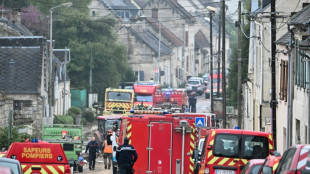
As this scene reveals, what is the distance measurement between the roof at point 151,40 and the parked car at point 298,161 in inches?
3263

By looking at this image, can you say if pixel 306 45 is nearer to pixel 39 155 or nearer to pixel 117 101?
pixel 39 155

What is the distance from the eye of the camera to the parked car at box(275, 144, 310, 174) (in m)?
13.7

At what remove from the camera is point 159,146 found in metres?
25.3

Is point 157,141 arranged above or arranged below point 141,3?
below

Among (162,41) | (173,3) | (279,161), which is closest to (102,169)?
(279,161)

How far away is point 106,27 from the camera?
81.2 meters

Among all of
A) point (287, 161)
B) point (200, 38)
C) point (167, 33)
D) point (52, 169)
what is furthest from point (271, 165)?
point (200, 38)

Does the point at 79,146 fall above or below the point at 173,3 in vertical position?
below

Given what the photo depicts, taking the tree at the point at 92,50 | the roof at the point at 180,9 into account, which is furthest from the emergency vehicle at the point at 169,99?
the roof at the point at 180,9

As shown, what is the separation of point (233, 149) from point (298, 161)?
8279 mm

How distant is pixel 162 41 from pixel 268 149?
85349mm

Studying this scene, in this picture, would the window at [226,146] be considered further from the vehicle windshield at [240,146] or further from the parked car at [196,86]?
the parked car at [196,86]

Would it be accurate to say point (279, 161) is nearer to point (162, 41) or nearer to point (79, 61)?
point (79, 61)

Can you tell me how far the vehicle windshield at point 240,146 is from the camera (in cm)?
2217
